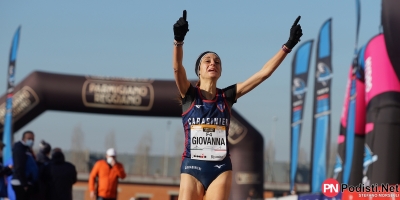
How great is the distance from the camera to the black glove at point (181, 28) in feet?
18.3

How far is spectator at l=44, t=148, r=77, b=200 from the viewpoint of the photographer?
1156 centimetres

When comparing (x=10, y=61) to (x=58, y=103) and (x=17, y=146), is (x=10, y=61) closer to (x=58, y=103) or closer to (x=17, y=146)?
(x=58, y=103)

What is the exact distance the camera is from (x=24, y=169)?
11.1 metres

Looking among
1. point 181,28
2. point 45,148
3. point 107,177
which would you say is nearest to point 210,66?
point 181,28

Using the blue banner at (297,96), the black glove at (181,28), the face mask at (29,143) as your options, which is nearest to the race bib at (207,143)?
the black glove at (181,28)

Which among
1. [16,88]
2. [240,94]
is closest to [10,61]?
[16,88]

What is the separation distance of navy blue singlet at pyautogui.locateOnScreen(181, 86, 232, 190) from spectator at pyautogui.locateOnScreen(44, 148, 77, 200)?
5.94 meters

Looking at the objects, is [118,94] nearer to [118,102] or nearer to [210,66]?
[118,102]

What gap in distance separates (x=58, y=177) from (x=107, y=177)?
1.58 m

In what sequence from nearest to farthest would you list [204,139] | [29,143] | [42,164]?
[204,139] → [29,143] → [42,164]

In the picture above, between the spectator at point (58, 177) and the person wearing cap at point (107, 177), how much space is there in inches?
50.9

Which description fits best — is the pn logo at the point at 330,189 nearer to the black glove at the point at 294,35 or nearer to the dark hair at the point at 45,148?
the black glove at the point at 294,35

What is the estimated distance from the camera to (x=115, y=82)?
21047 mm

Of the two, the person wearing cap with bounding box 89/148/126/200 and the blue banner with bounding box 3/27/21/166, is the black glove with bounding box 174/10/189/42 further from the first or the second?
the blue banner with bounding box 3/27/21/166
